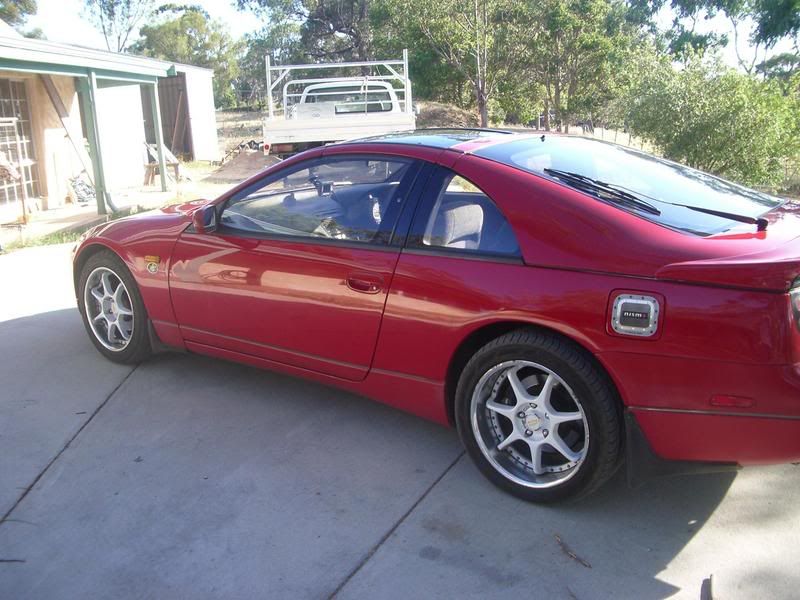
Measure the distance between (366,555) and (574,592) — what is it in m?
0.81

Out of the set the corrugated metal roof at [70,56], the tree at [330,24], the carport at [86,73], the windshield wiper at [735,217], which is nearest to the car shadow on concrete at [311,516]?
the windshield wiper at [735,217]

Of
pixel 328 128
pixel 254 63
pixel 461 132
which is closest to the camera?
pixel 461 132

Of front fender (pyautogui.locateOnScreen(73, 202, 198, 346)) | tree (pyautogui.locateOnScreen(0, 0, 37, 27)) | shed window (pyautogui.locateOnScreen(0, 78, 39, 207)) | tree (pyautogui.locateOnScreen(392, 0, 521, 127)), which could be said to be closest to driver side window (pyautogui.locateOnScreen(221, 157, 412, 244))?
front fender (pyautogui.locateOnScreen(73, 202, 198, 346))

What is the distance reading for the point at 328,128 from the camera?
13.9 metres

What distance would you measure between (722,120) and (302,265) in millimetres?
7976

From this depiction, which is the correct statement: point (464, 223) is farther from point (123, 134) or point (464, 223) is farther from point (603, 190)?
point (123, 134)

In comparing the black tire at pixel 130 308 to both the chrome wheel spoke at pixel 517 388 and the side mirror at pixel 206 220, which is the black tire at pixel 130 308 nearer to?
the side mirror at pixel 206 220

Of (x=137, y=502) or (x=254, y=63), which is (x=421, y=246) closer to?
(x=137, y=502)

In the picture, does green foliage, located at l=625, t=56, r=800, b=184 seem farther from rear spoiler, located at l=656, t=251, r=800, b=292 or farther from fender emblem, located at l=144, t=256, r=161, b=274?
fender emblem, located at l=144, t=256, r=161, b=274

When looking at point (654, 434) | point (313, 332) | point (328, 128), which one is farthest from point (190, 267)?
point (328, 128)

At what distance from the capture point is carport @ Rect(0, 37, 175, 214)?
10.1 m

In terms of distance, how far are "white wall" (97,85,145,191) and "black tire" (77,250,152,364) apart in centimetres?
1116

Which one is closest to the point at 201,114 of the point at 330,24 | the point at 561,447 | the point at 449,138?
the point at 330,24

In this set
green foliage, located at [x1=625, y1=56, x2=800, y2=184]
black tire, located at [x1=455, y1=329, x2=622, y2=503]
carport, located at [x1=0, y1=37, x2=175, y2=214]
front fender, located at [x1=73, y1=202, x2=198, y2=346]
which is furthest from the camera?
carport, located at [x1=0, y1=37, x2=175, y2=214]
